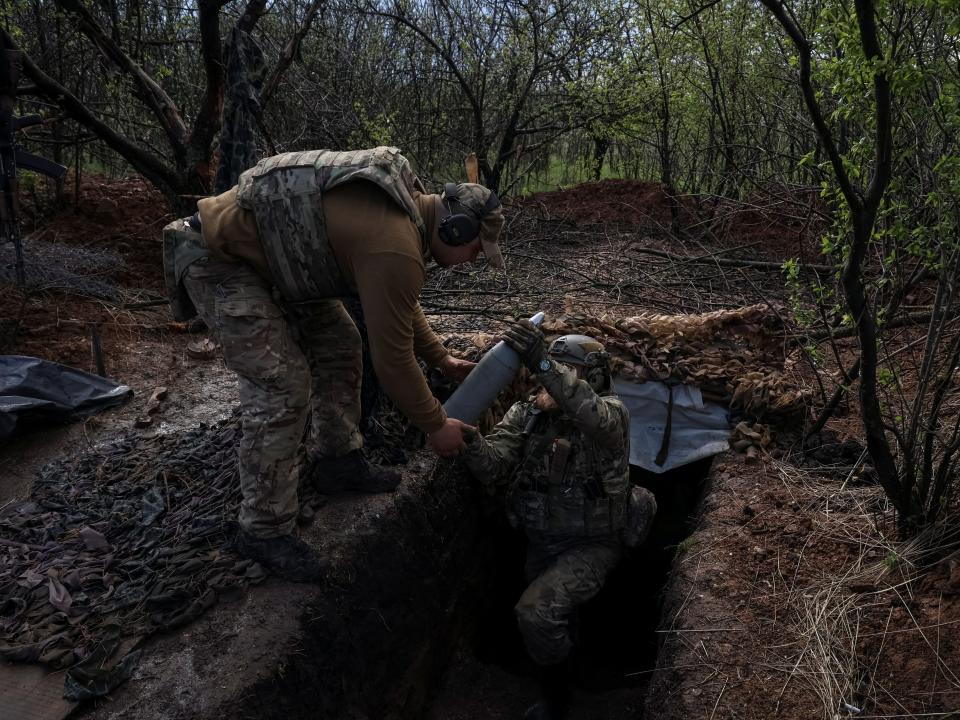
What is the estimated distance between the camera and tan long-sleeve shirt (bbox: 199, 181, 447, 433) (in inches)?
97.1

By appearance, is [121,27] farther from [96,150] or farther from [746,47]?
[746,47]

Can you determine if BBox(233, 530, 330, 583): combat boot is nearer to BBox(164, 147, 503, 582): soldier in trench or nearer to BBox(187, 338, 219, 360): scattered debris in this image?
BBox(164, 147, 503, 582): soldier in trench

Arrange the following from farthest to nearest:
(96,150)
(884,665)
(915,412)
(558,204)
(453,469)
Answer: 1. (558,204)
2. (96,150)
3. (453,469)
4. (915,412)
5. (884,665)

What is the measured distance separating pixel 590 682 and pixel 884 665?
7.49 ft

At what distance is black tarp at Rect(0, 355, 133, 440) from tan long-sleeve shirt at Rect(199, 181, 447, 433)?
221 centimetres

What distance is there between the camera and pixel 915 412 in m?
2.76

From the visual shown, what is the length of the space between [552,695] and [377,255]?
9.43 feet

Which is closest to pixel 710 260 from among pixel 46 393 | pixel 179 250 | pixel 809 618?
→ pixel 809 618

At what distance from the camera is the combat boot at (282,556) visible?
2.96m

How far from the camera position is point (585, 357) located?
3.69 m

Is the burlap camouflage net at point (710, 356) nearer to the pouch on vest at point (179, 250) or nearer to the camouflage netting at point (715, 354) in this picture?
the camouflage netting at point (715, 354)

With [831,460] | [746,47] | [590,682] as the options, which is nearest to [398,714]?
[590,682]

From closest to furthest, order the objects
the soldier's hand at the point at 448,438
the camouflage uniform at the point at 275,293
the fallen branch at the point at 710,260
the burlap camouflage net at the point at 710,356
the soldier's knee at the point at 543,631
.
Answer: the camouflage uniform at the point at 275,293, the soldier's hand at the point at 448,438, the soldier's knee at the point at 543,631, the burlap camouflage net at the point at 710,356, the fallen branch at the point at 710,260

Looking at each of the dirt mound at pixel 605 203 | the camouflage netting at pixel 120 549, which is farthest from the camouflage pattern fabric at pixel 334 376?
the dirt mound at pixel 605 203
